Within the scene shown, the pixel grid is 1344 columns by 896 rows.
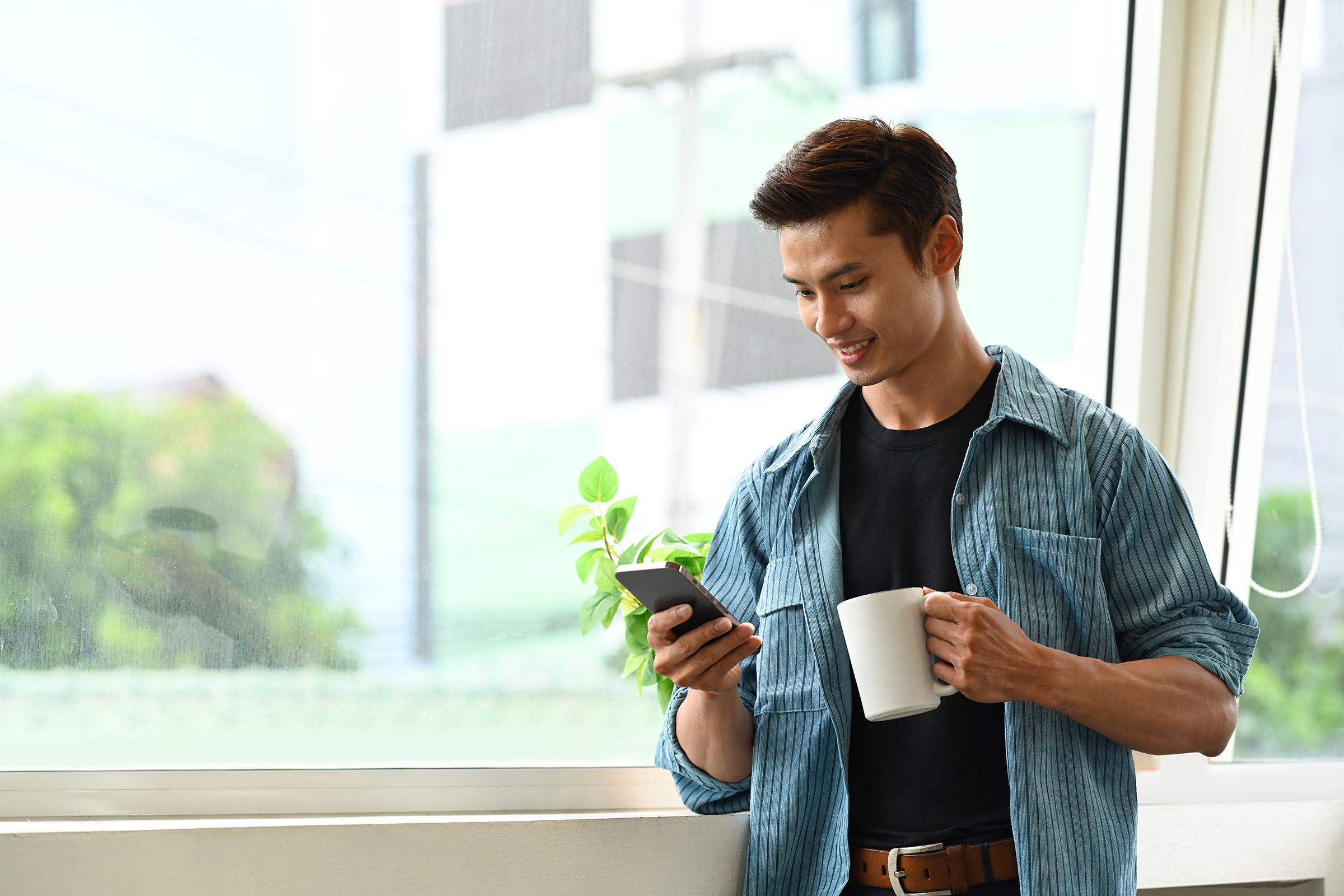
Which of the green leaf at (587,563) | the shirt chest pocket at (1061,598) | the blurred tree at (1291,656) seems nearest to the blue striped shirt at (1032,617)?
the shirt chest pocket at (1061,598)

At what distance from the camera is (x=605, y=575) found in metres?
1.66

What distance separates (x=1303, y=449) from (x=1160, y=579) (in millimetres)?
1290

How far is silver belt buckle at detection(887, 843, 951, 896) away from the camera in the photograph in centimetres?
118

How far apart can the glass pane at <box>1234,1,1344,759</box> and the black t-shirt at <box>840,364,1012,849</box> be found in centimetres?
119

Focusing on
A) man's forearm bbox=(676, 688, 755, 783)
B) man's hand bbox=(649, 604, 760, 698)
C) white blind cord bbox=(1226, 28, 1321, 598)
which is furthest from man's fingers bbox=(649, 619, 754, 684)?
white blind cord bbox=(1226, 28, 1321, 598)

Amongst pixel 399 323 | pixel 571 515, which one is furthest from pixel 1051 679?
pixel 399 323

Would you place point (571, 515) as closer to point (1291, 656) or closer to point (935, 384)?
point (935, 384)

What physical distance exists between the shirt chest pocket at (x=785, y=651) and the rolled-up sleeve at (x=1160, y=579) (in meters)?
0.34

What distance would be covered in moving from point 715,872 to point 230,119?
3.99 feet

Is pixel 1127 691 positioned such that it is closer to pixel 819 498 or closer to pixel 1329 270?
pixel 819 498

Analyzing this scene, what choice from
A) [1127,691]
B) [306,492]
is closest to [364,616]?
[306,492]

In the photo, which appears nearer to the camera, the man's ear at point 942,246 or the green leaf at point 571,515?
the man's ear at point 942,246

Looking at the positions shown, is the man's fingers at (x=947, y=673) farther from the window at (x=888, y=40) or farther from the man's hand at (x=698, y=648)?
the window at (x=888, y=40)

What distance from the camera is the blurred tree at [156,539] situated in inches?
57.8
